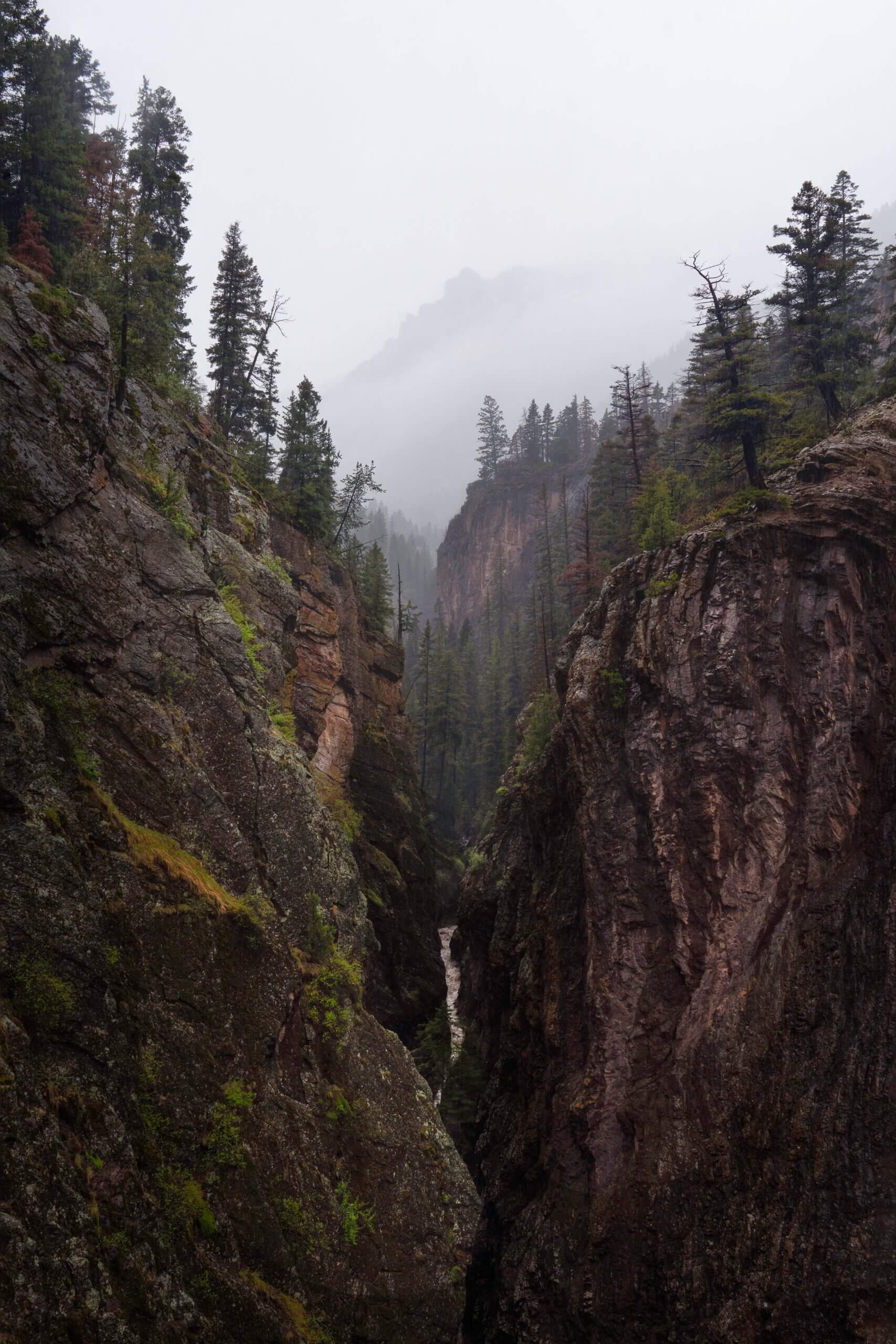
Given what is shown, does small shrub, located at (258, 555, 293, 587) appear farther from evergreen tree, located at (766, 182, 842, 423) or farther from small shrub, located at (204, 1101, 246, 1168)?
evergreen tree, located at (766, 182, 842, 423)

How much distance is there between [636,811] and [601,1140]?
8512 mm

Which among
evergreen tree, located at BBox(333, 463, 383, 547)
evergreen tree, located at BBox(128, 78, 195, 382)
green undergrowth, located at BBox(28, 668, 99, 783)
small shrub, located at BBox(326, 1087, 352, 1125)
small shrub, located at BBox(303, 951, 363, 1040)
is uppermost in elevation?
evergreen tree, located at BBox(128, 78, 195, 382)

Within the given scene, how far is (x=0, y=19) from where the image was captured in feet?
74.7

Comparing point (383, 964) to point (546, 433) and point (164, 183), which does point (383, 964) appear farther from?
point (546, 433)

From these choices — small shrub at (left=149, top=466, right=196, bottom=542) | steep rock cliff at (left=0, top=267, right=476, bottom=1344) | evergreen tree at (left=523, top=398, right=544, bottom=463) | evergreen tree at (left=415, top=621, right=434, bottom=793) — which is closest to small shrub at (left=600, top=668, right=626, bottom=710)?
steep rock cliff at (left=0, top=267, right=476, bottom=1344)

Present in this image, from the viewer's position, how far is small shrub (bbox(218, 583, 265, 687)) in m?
17.2

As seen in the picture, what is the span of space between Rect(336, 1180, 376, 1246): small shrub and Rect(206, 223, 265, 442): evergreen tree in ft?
101

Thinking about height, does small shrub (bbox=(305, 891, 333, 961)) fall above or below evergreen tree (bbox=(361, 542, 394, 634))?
below

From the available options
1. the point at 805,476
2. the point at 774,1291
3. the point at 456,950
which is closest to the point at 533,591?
the point at 456,950

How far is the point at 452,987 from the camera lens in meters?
33.4

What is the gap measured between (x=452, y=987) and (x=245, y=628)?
23.2 m

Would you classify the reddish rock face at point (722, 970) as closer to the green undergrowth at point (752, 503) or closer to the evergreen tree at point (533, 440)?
the green undergrowth at point (752, 503)

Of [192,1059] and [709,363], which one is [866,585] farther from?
[192,1059]

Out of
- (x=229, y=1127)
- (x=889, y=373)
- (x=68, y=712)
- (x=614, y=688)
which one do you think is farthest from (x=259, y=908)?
(x=889, y=373)
